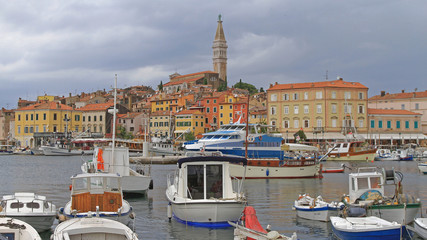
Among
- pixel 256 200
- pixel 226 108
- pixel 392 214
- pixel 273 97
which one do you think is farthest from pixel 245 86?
pixel 392 214

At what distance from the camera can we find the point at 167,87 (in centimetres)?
16312

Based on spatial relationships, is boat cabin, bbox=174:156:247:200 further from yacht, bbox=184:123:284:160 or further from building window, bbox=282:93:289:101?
building window, bbox=282:93:289:101

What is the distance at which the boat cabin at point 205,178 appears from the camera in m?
20.4

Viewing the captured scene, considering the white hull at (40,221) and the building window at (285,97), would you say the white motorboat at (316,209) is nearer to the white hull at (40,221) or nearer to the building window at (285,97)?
the white hull at (40,221)

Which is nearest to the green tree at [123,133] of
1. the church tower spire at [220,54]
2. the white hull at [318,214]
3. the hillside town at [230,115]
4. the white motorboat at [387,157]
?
the hillside town at [230,115]

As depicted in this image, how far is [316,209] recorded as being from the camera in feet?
71.9

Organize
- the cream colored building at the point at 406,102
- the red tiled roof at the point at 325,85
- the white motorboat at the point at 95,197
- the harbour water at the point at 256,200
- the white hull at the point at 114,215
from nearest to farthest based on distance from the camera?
1. the white hull at the point at 114,215
2. the white motorboat at the point at 95,197
3. the harbour water at the point at 256,200
4. the red tiled roof at the point at 325,85
5. the cream colored building at the point at 406,102

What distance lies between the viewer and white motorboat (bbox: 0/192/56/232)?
59.9ft

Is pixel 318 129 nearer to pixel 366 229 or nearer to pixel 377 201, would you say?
pixel 377 201

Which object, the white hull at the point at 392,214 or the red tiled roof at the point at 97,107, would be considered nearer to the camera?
the white hull at the point at 392,214

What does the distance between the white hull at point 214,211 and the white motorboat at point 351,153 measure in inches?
2346

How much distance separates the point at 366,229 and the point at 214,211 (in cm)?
564

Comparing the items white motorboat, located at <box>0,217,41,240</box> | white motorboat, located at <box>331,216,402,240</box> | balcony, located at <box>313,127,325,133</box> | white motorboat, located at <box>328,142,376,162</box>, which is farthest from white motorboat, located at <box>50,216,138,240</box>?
balcony, located at <box>313,127,325,133</box>

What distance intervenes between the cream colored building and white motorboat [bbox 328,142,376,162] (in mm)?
40407
